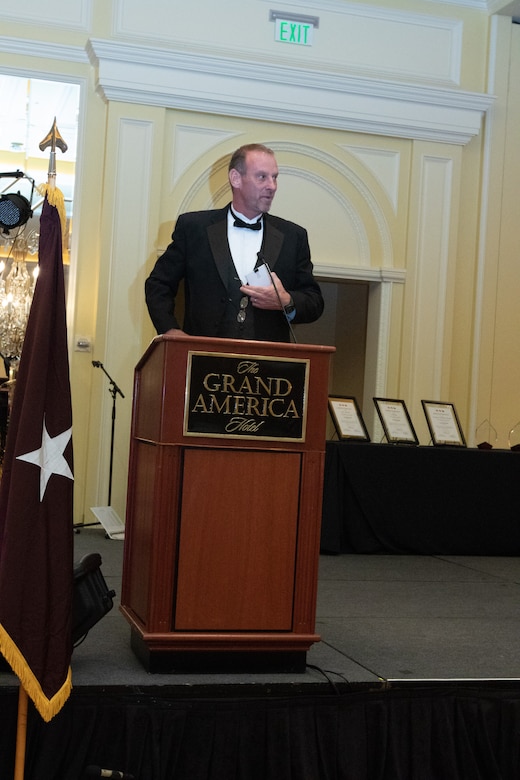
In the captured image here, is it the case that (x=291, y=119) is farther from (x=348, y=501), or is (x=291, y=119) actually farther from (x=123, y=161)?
(x=348, y=501)

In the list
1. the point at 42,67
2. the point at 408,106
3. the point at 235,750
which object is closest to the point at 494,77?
the point at 408,106

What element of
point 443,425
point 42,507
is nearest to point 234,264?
point 42,507

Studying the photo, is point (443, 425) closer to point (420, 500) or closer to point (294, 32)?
point (420, 500)

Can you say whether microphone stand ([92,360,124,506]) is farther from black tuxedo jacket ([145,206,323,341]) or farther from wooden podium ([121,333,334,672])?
wooden podium ([121,333,334,672])

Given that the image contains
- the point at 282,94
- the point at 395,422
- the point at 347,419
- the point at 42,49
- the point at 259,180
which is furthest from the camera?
the point at 282,94

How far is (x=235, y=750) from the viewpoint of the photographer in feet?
8.23

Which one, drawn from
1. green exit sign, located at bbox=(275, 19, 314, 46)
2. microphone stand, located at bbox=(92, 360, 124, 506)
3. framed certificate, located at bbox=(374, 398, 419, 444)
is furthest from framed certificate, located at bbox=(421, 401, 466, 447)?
green exit sign, located at bbox=(275, 19, 314, 46)

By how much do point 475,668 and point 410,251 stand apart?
5.02m

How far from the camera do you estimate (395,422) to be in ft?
21.0

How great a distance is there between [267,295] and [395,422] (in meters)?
3.52

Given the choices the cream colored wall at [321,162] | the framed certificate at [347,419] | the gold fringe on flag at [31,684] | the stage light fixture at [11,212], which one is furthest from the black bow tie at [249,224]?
the cream colored wall at [321,162]

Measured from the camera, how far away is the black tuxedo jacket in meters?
3.38

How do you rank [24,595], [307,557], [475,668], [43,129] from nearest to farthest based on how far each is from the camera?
[24,595] → [307,557] → [475,668] → [43,129]

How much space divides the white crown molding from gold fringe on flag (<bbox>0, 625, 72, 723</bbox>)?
5.35 meters
